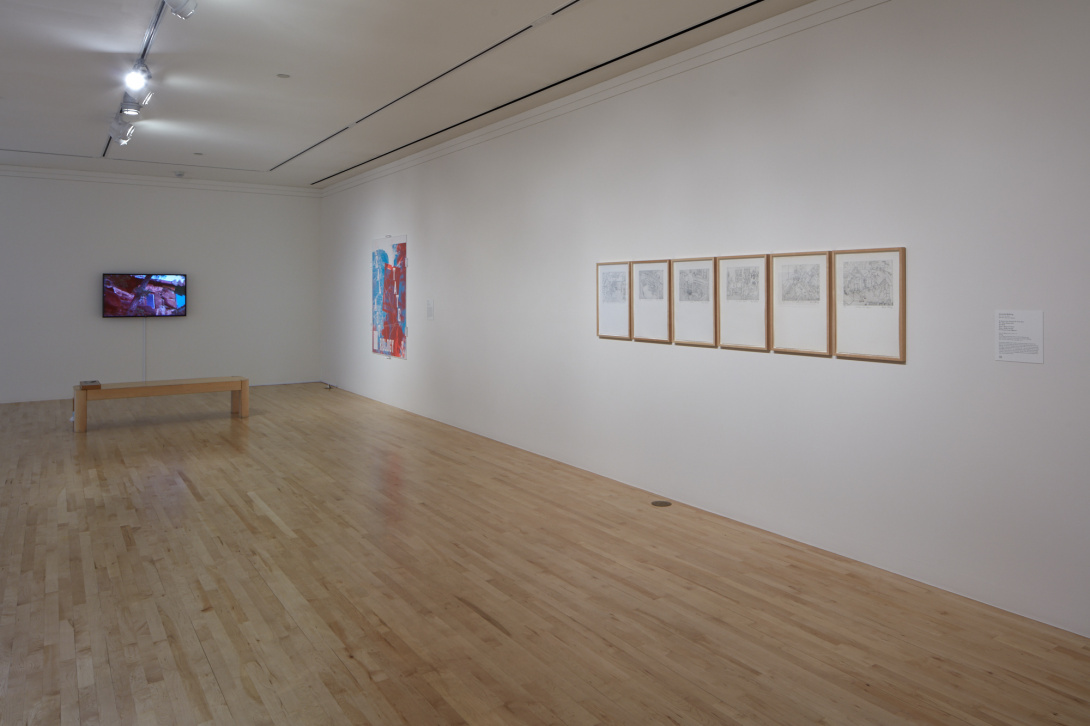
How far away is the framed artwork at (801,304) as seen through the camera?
14.2ft

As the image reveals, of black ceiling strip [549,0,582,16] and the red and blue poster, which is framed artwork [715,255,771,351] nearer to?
black ceiling strip [549,0,582,16]

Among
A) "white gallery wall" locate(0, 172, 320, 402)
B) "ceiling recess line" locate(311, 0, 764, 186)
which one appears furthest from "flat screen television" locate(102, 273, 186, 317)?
"ceiling recess line" locate(311, 0, 764, 186)

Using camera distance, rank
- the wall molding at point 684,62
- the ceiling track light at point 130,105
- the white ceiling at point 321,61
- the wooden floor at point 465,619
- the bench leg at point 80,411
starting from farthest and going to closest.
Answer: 1. the bench leg at point 80,411
2. the ceiling track light at point 130,105
3. the white ceiling at point 321,61
4. the wall molding at point 684,62
5. the wooden floor at point 465,619

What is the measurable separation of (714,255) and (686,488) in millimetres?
1766

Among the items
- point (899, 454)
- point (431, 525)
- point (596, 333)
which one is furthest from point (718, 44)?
point (431, 525)

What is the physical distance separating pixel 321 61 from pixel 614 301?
302 centimetres

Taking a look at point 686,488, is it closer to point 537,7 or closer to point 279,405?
point 537,7

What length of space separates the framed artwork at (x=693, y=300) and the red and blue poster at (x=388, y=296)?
5107 millimetres

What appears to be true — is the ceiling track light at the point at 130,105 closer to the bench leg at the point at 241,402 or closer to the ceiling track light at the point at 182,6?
the ceiling track light at the point at 182,6

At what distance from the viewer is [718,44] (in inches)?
193

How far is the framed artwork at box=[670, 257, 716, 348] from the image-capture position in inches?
199

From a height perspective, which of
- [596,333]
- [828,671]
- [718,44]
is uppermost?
[718,44]

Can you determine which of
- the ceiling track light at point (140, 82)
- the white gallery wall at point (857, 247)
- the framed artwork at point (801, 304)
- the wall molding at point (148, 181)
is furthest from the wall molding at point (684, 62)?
the wall molding at point (148, 181)

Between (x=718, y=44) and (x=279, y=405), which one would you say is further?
(x=279, y=405)
